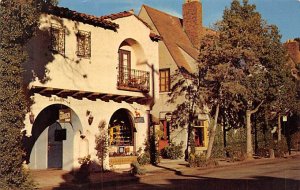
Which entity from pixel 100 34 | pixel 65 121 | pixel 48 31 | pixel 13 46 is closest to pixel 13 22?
pixel 13 46

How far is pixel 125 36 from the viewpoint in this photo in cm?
2327

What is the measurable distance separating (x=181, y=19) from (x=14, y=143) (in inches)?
944

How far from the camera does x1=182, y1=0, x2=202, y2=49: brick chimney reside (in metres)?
32.8

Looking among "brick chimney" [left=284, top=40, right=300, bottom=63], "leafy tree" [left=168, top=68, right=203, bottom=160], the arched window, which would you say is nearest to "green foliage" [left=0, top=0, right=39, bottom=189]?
the arched window

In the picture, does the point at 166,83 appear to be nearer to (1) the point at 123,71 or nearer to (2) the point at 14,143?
(1) the point at 123,71

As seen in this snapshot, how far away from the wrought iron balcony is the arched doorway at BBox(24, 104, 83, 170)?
334 cm

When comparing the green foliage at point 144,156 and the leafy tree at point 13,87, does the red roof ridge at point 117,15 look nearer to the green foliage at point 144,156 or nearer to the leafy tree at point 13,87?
the green foliage at point 144,156

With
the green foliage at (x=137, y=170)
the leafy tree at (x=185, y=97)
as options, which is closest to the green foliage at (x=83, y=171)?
the green foliage at (x=137, y=170)

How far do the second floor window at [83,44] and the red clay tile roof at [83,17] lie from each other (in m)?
0.59

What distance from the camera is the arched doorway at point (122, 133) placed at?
24.0m

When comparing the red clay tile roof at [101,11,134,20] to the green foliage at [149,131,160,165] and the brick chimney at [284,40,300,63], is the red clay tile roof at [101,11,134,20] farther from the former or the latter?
the brick chimney at [284,40,300,63]

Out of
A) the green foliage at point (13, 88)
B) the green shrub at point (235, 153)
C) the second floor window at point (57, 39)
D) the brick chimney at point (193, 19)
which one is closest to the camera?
the green foliage at point (13, 88)

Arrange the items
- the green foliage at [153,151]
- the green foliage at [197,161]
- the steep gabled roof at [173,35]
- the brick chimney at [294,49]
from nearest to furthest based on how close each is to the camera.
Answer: the green foliage at [197,161]
the green foliage at [153,151]
the steep gabled roof at [173,35]
the brick chimney at [294,49]

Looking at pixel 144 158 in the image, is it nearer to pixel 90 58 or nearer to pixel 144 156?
pixel 144 156
